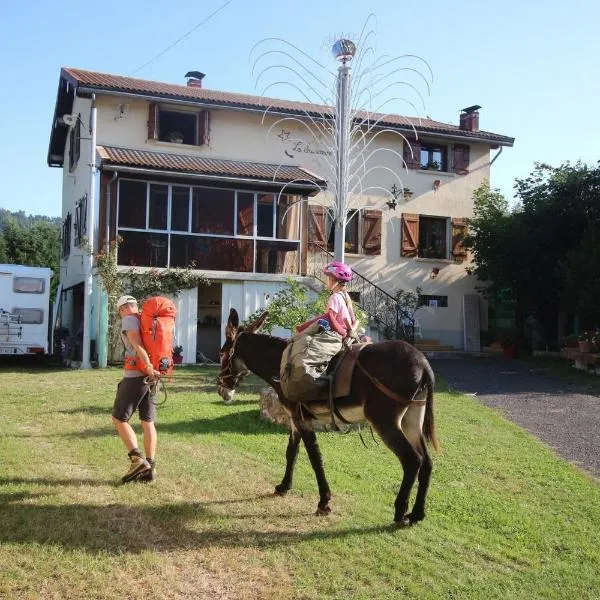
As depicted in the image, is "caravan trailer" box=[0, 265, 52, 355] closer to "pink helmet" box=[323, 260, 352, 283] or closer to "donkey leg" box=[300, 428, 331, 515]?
"donkey leg" box=[300, 428, 331, 515]

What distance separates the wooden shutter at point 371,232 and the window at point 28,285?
34.8 ft

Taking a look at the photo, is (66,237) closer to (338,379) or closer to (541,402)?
(541,402)

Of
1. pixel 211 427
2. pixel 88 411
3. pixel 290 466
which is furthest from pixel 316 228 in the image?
pixel 290 466

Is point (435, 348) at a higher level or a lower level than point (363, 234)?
lower

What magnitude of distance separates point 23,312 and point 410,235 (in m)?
13.0

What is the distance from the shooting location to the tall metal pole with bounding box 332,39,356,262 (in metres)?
11.0

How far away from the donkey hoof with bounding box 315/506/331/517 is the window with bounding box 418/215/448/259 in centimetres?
1970

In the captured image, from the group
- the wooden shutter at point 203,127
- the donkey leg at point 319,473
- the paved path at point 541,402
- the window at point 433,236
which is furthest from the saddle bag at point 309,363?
the window at point 433,236

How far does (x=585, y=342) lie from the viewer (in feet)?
56.3

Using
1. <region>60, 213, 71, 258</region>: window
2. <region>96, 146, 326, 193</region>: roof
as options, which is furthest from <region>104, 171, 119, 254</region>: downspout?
<region>60, 213, 71, 258</region>: window

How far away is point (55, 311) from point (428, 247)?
13.0 m

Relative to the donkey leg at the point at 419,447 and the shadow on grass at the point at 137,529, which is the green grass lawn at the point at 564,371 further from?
the shadow on grass at the point at 137,529

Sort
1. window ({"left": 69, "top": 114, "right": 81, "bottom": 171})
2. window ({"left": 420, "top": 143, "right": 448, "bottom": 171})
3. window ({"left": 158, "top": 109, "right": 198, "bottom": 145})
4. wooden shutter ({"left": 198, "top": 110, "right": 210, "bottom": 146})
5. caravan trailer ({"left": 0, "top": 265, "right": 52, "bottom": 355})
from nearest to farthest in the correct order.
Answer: caravan trailer ({"left": 0, "top": 265, "right": 52, "bottom": 355})
wooden shutter ({"left": 198, "top": 110, "right": 210, "bottom": 146})
window ({"left": 158, "top": 109, "right": 198, "bottom": 145})
window ({"left": 69, "top": 114, "right": 81, "bottom": 171})
window ({"left": 420, "top": 143, "right": 448, "bottom": 171})

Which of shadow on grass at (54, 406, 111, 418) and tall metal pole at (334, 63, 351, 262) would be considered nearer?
shadow on grass at (54, 406, 111, 418)
